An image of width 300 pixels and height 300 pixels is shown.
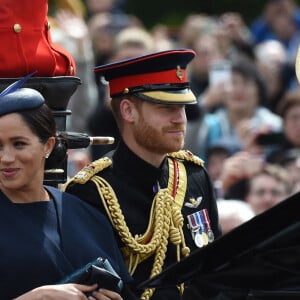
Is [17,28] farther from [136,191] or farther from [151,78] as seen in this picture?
[136,191]

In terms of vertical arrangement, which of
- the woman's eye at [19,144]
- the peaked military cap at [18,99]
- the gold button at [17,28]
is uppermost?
the gold button at [17,28]

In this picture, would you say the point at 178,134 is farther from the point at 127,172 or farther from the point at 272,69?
the point at 272,69

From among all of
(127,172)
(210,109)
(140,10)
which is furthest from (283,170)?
(140,10)

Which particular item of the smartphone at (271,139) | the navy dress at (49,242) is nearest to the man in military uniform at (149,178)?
the navy dress at (49,242)

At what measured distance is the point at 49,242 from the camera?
579 centimetres

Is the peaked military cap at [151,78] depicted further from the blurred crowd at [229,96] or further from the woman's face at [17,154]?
the blurred crowd at [229,96]

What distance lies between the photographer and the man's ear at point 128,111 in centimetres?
661

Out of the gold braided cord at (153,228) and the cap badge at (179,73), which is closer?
the gold braided cord at (153,228)

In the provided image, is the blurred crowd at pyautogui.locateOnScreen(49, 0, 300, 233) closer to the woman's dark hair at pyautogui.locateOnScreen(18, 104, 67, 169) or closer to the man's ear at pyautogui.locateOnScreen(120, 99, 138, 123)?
the man's ear at pyautogui.locateOnScreen(120, 99, 138, 123)

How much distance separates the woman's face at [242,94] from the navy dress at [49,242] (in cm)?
594

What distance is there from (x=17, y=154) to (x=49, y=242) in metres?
0.37

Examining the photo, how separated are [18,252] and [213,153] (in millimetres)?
5444

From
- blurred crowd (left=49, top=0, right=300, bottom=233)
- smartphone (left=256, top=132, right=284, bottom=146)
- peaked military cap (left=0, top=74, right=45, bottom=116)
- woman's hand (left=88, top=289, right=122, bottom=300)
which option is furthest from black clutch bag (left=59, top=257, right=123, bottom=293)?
smartphone (left=256, top=132, right=284, bottom=146)

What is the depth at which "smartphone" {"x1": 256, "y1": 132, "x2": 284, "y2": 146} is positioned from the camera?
1118 centimetres
